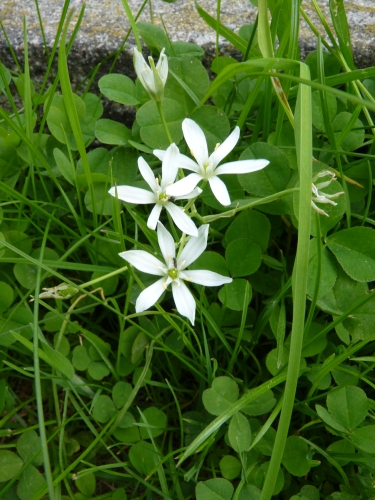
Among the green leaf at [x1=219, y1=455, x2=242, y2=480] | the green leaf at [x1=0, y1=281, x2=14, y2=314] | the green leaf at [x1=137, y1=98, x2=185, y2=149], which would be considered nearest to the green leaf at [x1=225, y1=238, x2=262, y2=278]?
the green leaf at [x1=137, y1=98, x2=185, y2=149]

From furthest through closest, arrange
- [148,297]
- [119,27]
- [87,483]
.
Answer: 1. [119,27]
2. [87,483]
3. [148,297]

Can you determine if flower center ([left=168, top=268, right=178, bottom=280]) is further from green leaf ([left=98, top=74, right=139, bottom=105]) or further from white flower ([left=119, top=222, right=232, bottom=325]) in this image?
green leaf ([left=98, top=74, right=139, bottom=105])

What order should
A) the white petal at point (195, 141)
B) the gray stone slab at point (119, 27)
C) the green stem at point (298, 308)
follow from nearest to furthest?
the green stem at point (298, 308)
the white petal at point (195, 141)
the gray stone slab at point (119, 27)

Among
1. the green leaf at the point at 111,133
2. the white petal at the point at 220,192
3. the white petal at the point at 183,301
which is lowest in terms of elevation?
the white petal at the point at 183,301

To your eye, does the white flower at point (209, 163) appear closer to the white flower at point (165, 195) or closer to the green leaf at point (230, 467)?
the white flower at point (165, 195)

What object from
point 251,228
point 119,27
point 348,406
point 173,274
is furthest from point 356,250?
point 119,27

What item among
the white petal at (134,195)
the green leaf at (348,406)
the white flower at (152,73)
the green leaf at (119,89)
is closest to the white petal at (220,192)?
the white petal at (134,195)

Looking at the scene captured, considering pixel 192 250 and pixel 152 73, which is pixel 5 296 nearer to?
pixel 192 250
